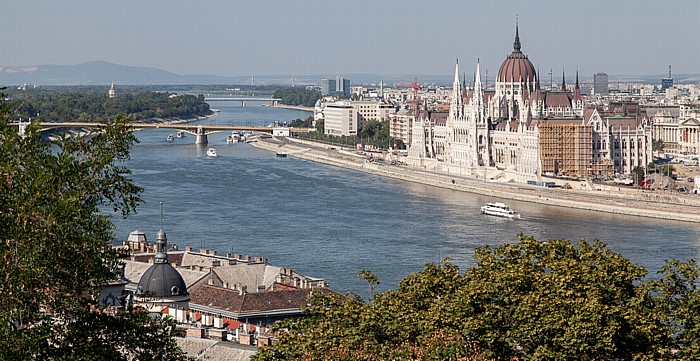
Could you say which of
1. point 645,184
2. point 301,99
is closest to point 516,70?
point 645,184

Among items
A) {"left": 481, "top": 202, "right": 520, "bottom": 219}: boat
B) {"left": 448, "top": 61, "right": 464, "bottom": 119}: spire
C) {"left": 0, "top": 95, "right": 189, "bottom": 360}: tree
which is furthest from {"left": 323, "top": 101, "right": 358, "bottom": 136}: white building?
{"left": 0, "top": 95, "right": 189, "bottom": 360}: tree

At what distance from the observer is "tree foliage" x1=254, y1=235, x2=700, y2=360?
11.6 meters

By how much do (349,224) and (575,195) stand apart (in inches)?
Answer: 440

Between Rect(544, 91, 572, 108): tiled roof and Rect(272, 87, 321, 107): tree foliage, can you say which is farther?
Rect(272, 87, 321, 107): tree foliage

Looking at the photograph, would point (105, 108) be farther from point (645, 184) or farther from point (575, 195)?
point (575, 195)

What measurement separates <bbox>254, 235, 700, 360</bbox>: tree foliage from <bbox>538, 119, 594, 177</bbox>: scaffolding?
131ft

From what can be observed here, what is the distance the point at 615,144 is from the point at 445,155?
10086 millimetres

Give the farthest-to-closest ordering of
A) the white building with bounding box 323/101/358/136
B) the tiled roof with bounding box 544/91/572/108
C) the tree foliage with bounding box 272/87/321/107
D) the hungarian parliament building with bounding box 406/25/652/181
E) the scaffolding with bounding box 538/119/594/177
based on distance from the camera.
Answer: the tree foliage with bounding box 272/87/321/107, the white building with bounding box 323/101/358/136, the tiled roof with bounding box 544/91/572/108, the hungarian parliament building with bounding box 406/25/652/181, the scaffolding with bounding box 538/119/594/177

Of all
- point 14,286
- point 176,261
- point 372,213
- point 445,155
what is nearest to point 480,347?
point 14,286

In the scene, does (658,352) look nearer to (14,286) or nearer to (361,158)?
(14,286)

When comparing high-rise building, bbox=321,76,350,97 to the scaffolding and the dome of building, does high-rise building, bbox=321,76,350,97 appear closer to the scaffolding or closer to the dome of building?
the dome of building

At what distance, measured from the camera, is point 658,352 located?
11875 millimetres

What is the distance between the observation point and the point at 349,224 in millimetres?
35188

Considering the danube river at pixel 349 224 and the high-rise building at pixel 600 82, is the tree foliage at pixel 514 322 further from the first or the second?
the high-rise building at pixel 600 82
